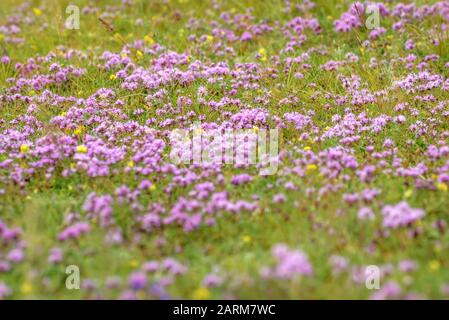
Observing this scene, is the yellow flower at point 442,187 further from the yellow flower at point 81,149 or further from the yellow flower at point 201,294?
the yellow flower at point 81,149

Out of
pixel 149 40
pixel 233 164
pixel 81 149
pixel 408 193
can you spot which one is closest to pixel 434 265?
pixel 408 193

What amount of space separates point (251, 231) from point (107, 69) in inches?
189

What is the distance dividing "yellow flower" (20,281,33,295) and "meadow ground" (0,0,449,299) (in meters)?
0.01

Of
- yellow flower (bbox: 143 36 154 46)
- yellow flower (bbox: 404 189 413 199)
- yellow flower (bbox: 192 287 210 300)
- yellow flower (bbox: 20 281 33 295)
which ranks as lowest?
yellow flower (bbox: 192 287 210 300)

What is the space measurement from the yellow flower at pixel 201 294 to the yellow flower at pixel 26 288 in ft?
3.86

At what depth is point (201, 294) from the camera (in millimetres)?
4230

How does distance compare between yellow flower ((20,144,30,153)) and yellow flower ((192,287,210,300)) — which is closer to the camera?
yellow flower ((192,287,210,300))

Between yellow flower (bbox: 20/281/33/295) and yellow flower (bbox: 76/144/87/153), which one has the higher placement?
yellow flower (bbox: 76/144/87/153)

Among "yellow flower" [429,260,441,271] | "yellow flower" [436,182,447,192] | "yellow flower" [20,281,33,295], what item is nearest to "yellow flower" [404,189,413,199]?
"yellow flower" [436,182,447,192]

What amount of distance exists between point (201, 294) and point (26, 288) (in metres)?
1.24

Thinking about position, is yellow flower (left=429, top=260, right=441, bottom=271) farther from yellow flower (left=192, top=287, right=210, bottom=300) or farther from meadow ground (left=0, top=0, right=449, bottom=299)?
yellow flower (left=192, top=287, right=210, bottom=300)

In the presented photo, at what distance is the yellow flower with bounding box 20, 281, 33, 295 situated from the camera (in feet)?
13.7

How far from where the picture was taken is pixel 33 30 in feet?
36.6
